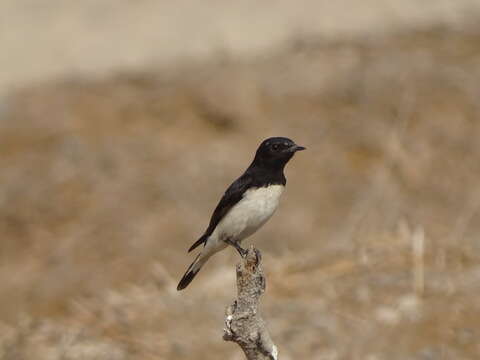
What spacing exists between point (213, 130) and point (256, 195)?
15.4 m

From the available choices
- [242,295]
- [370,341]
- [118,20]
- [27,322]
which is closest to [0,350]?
[27,322]

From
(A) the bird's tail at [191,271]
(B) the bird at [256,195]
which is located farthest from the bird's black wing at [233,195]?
(A) the bird's tail at [191,271]

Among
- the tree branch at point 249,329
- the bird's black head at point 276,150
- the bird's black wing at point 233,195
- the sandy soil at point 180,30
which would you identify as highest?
the sandy soil at point 180,30

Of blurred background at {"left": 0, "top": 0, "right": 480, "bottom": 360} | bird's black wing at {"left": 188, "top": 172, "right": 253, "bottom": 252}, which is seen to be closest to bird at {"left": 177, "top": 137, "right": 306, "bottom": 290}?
bird's black wing at {"left": 188, "top": 172, "right": 253, "bottom": 252}

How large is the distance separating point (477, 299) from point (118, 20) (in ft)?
53.9

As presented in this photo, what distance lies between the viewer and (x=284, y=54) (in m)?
25.0

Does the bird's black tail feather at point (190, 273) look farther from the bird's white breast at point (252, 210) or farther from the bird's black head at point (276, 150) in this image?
the bird's black head at point (276, 150)

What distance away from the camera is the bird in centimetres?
869

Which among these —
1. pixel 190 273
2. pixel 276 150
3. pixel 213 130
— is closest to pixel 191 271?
pixel 190 273

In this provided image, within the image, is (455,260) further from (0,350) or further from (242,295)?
(242,295)

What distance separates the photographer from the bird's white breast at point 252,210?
8.70 m

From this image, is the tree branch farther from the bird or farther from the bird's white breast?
the bird's white breast

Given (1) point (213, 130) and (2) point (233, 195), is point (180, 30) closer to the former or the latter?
(1) point (213, 130)

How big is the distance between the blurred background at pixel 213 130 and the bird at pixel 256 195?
865 cm
